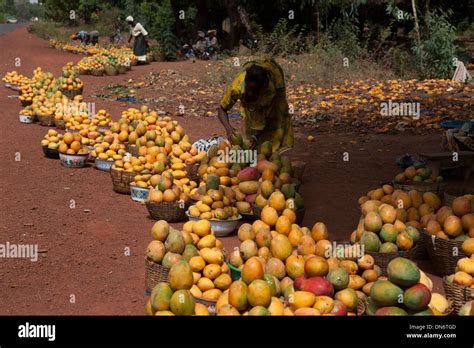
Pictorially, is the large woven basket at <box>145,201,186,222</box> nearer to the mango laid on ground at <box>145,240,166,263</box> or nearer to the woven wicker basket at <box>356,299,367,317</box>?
the mango laid on ground at <box>145,240,166,263</box>

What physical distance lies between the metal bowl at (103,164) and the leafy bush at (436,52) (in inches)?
397

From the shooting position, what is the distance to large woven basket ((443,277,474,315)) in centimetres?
401

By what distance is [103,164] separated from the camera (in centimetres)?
871

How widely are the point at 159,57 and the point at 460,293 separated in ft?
74.1

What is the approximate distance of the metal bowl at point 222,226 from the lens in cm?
604

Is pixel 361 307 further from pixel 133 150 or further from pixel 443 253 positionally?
pixel 133 150

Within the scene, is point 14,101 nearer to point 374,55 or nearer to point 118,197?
point 118,197

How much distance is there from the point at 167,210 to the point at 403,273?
3493mm


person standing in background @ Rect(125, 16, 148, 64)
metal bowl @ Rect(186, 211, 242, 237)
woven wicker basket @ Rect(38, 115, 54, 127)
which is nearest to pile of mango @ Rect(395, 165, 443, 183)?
metal bowl @ Rect(186, 211, 242, 237)
